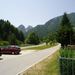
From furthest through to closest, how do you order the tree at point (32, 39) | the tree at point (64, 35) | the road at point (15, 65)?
1. the tree at point (32, 39)
2. the tree at point (64, 35)
3. the road at point (15, 65)

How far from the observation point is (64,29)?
3386 inches

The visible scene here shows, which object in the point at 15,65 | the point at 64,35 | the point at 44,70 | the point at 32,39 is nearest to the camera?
the point at 44,70

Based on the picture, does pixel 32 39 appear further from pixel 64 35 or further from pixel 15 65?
pixel 15 65

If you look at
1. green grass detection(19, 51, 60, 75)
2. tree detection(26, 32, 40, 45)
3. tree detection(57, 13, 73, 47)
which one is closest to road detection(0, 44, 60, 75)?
green grass detection(19, 51, 60, 75)

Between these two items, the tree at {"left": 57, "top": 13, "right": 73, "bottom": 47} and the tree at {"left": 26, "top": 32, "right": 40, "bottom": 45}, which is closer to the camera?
the tree at {"left": 57, "top": 13, "right": 73, "bottom": 47}

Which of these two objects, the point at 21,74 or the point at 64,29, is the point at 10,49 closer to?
the point at 21,74

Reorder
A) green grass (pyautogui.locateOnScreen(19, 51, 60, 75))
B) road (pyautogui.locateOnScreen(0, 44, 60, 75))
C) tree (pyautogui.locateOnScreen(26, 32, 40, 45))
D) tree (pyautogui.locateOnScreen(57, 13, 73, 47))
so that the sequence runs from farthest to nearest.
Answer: tree (pyautogui.locateOnScreen(26, 32, 40, 45))
tree (pyautogui.locateOnScreen(57, 13, 73, 47))
road (pyautogui.locateOnScreen(0, 44, 60, 75))
green grass (pyautogui.locateOnScreen(19, 51, 60, 75))

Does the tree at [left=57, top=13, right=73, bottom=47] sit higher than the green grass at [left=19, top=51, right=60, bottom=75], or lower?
higher

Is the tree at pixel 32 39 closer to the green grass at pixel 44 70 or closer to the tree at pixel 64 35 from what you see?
the tree at pixel 64 35

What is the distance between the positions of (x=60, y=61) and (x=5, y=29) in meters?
125

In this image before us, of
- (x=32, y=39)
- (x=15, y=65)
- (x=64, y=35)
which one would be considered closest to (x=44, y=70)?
(x=15, y=65)

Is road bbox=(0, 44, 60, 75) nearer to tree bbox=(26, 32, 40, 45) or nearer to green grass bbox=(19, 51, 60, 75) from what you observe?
green grass bbox=(19, 51, 60, 75)

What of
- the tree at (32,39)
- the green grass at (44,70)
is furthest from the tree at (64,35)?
the green grass at (44,70)

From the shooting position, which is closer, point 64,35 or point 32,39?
point 64,35
